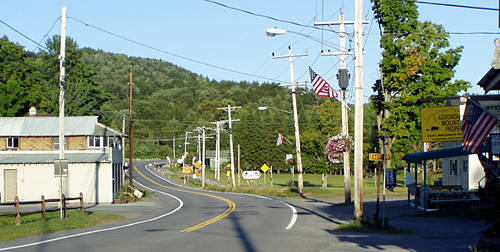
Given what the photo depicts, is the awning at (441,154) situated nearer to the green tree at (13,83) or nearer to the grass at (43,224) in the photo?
the grass at (43,224)

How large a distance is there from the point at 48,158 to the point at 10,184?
3.16 metres

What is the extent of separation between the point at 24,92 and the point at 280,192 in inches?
2012

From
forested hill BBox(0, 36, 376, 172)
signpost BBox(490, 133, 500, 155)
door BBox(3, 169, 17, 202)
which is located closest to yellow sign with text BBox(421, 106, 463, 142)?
signpost BBox(490, 133, 500, 155)

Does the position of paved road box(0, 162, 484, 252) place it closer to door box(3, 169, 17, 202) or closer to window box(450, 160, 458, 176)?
window box(450, 160, 458, 176)

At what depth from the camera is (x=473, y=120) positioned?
17.9m

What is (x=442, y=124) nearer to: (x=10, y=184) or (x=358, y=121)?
(x=358, y=121)

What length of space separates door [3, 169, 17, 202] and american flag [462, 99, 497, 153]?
114 ft

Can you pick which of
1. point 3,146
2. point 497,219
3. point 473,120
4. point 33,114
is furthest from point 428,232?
point 33,114

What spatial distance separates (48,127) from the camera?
155ft

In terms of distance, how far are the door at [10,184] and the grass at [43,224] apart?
15670 mm

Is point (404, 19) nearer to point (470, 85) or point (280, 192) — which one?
point (470, 85)

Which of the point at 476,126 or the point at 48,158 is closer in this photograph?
the point at 476,126

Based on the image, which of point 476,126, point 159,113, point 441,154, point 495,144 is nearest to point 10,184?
point 441,154

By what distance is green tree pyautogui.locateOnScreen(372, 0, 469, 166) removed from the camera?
48.0m
